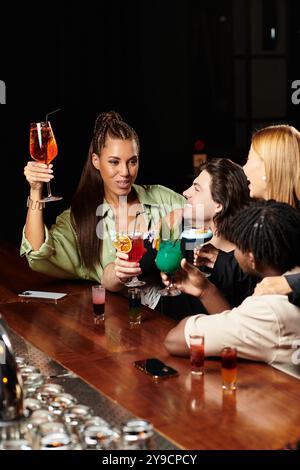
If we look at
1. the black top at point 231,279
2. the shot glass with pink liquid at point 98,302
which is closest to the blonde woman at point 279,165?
the black top at point 231,279

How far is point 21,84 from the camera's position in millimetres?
5273

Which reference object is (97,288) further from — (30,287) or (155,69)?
(155,69)

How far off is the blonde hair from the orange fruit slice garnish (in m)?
0.59

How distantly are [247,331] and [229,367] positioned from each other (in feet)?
0.64

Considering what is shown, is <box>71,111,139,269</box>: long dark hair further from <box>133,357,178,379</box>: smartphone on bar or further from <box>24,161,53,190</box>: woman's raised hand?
<box>133,357,178,379</box>: smartphone on bar

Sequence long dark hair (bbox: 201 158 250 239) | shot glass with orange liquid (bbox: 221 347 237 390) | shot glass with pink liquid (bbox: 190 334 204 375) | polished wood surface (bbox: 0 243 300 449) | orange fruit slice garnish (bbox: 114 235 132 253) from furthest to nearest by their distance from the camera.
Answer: long dark hair (bbox: 201 158 250 239)
orange fruit slice garnish (bbox: 114 235 132 253)
shot glass with pink liquid (bbox: 190 334 204 375)
shot glass with orange liquid (bbox: 221 347 237 390)
polished wood surface (bbox: 0 243 300 449)

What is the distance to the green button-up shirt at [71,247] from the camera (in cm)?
373

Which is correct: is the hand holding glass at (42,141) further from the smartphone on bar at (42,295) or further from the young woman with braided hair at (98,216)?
the smartphone on bar at (42,295)

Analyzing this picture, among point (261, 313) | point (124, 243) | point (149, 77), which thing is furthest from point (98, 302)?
point (149, 77)

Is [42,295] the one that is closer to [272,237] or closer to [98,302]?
[98,302]

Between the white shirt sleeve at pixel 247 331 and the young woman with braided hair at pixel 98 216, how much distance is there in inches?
42.8

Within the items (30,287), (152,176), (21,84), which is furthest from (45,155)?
(152,176)

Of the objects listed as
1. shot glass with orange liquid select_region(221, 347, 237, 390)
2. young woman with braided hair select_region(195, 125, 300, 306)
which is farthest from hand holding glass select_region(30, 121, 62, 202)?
shot glass with orange liquid select_region(221, 347, 237, 390)

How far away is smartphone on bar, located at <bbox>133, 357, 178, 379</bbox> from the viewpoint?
252cm
